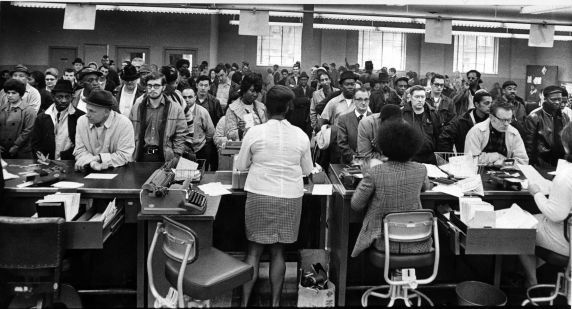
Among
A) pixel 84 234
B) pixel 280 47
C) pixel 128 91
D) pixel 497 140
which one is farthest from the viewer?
pixel 280 47

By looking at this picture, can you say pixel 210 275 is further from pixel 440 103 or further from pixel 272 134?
pixel 440 103

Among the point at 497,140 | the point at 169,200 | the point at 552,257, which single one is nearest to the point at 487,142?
the point at 497,140

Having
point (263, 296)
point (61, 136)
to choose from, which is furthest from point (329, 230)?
point (61, 136)

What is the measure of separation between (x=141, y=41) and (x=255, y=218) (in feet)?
39.7

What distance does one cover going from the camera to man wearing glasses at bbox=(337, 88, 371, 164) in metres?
4.80

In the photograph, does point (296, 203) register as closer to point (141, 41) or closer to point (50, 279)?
point (50, 279)

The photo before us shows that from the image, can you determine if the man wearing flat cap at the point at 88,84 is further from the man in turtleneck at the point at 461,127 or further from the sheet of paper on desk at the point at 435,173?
the man in turtleneck at the point at 461,127

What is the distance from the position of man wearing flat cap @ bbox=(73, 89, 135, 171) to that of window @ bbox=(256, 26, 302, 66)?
474 inches

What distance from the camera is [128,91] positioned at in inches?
218

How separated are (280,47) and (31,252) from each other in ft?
45.3

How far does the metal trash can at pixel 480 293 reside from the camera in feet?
11.0

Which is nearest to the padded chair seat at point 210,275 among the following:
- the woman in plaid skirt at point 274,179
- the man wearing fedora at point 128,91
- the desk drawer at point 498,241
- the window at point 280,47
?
the woman in plaid skirt at point 274,179

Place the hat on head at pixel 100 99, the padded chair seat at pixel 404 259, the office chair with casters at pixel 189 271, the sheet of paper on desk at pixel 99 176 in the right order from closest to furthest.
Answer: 1. the office chair with casters at pixel 189 271
2. the padded chair seat at pixel 404 259
3. the sheet of paper on desk at pixel 99 176
4. the hat on head at pixel 100 99

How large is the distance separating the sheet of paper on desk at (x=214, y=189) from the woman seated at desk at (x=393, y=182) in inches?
35.6
